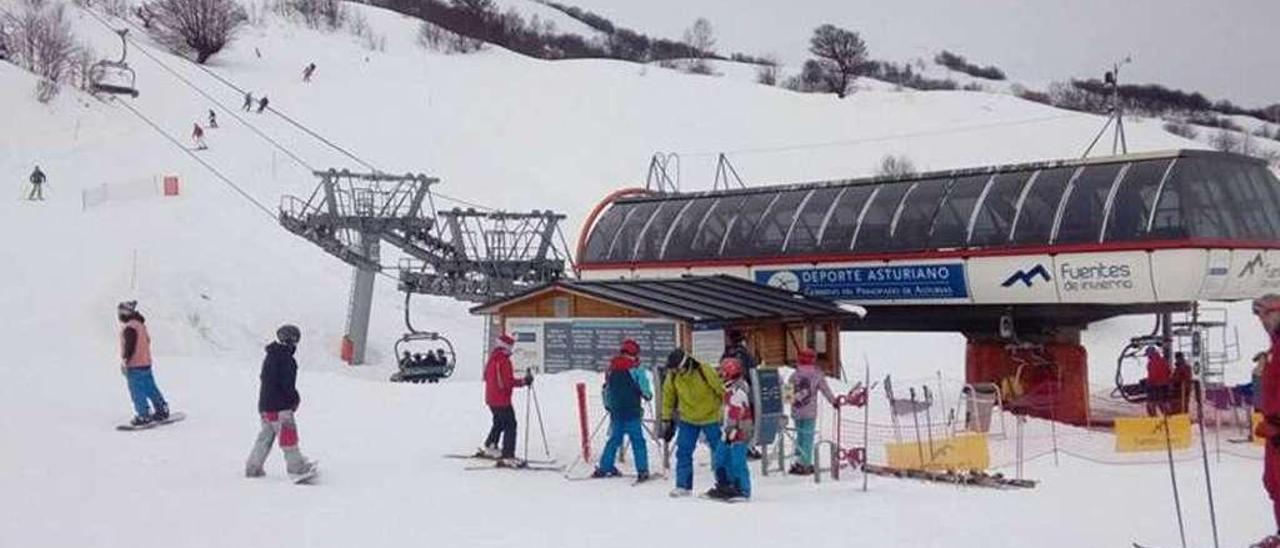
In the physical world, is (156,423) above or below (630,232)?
below

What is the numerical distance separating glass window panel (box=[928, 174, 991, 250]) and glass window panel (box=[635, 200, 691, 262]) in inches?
257

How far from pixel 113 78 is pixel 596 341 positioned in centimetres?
3937

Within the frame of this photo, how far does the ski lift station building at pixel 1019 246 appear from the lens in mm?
19922

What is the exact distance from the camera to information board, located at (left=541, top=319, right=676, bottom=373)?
57.3 feet

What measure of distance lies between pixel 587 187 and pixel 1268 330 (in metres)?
43.6

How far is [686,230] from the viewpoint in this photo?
26.8 metres

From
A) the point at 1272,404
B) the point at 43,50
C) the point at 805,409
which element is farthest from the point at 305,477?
the point at 43,50

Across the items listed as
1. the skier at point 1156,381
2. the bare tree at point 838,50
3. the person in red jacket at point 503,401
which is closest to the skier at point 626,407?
the person in red jacket at point 503,401

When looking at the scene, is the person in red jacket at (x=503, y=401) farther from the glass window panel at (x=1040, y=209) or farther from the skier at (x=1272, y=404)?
the glass window panel at (x=1040, y=209)

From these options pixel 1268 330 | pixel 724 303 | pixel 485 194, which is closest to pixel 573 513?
pixel 1268 330

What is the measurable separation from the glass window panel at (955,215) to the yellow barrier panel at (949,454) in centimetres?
866

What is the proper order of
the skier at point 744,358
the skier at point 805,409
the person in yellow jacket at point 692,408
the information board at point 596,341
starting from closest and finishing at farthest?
the person in yellow jacket at point 692,408 → the skier at point 744,358 → the skier at point 805,409 → the information board at point 596,341

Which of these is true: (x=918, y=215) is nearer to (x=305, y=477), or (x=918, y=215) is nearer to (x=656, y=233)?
(x=656, y=233)

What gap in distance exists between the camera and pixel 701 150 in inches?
2394
